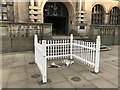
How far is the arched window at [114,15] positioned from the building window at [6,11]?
36.8 ft

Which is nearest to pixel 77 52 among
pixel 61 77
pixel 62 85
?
pixel 61 77

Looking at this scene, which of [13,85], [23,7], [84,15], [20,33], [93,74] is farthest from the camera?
[84,15]

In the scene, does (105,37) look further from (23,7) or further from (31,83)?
(31,83)

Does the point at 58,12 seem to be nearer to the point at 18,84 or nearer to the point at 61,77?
the point at 61,77

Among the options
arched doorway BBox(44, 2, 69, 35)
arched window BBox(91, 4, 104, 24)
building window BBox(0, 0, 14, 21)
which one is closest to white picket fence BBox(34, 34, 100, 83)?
building window BBox(0, 0, 14, 21)

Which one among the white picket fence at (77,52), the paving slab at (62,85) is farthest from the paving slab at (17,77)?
the paving slab at (62,85)

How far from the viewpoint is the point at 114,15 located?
1661cm

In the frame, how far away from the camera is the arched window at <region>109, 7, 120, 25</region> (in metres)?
16.5

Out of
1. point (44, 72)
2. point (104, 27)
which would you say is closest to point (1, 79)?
point (44, 72)

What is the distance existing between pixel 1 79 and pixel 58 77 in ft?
6.59

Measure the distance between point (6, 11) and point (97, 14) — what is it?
9884mm

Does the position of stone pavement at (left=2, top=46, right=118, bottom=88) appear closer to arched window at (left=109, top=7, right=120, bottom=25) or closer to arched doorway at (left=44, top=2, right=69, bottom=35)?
arched doorway at (left=44, top=2, right=69, bottom=35)

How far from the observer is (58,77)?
16.4 ft

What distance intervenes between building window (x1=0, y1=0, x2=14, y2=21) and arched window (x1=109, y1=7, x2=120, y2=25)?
11.2m
